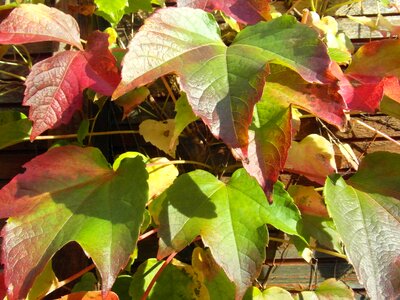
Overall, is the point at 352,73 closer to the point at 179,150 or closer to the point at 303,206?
the point at 303,206

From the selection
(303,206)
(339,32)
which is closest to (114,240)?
(303,206)

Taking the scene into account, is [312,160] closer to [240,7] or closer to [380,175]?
[380,175]

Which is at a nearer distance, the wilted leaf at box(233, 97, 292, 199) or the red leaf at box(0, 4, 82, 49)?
the wilted leaf at box(233, 97, 292, 199)

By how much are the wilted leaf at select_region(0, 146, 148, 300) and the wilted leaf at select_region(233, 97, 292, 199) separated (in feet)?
0.54

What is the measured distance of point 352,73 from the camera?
87cm

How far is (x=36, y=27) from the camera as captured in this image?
74cm

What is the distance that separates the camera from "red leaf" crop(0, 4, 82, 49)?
0.72 metres

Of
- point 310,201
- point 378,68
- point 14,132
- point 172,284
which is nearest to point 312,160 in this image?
point 310,201

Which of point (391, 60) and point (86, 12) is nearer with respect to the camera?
point (391, 60)

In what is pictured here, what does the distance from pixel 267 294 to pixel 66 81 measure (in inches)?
19.5

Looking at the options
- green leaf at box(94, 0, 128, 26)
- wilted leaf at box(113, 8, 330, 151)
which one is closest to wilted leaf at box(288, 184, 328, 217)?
wilted leaf at box(113, 8, 330, 151)

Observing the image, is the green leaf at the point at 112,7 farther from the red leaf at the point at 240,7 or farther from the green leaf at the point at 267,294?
the green leaf at the point at 267,294

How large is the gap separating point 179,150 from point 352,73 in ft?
1.20

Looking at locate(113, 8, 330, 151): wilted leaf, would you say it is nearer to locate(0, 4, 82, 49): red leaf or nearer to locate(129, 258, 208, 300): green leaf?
locate(0, 4, 82, 49): red leaf
